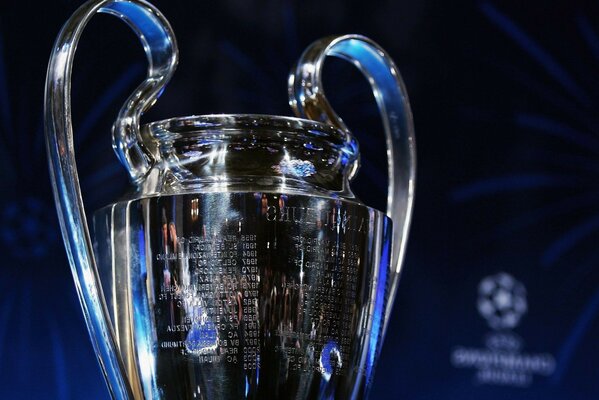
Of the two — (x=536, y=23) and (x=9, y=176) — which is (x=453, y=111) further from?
(x=9, y=176)

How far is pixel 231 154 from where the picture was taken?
1163mm

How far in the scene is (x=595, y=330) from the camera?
6.53 feet

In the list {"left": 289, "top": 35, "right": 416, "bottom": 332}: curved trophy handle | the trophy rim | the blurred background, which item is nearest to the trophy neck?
the trophy rim

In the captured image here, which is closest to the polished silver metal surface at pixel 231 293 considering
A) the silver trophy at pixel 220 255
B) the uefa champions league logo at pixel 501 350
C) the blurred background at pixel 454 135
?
the silver trophy at pixel 220 255

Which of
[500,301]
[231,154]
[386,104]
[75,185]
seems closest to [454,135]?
[500,301]

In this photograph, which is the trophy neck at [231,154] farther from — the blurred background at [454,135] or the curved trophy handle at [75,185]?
the blurred background at [454,135]

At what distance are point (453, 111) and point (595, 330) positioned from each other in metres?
0.51

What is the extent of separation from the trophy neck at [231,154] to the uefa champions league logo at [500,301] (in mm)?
821

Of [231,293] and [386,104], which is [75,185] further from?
[386,104]

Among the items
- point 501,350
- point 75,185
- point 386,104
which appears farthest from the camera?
point 501,350

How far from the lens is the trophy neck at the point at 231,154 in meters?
1.16

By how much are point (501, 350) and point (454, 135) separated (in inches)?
16.5

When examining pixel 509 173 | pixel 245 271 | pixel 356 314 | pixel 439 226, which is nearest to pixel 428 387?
pixel 439 226

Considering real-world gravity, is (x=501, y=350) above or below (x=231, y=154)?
below
